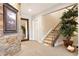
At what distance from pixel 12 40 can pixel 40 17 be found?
960 mm

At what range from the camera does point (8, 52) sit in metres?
2.06

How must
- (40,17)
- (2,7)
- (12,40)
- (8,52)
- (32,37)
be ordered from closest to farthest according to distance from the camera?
(2,7)
(8,52)
(12,40)
(32,37)
(40,17)

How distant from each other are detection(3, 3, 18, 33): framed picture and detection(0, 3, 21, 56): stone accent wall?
0.35 ft

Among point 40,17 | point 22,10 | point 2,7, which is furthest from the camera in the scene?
point 40,17

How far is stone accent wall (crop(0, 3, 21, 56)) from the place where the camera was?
1.89 meters

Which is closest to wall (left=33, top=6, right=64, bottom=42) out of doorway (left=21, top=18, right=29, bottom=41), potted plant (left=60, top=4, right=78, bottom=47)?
potted plant (left=60, top=4, right=78, bottom=47)

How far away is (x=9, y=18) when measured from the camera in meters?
2.12

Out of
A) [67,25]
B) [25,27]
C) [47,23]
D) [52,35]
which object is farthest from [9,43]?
[67,25]

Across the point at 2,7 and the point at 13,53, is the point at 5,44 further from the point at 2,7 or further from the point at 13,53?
the point at 2,7

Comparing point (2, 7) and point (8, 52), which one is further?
point (8, 52)

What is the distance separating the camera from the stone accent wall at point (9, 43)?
1.89 meters

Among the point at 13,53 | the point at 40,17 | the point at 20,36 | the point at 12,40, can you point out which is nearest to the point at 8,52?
the point at 13,53

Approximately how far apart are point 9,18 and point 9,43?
516mm

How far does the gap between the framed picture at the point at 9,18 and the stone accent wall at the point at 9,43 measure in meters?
0.11
